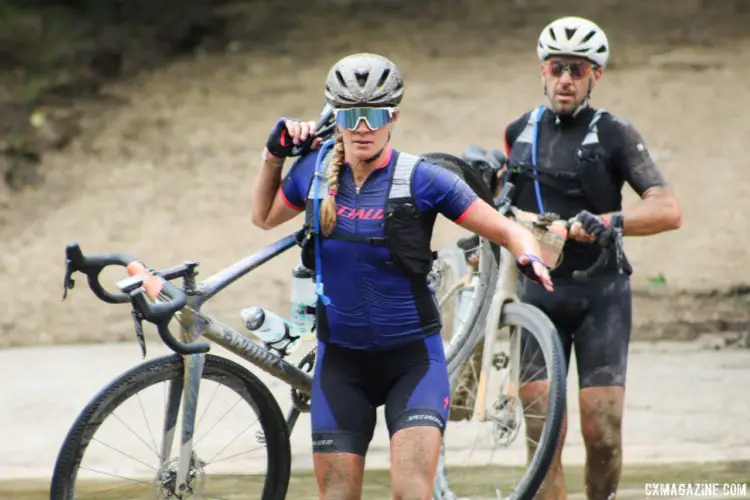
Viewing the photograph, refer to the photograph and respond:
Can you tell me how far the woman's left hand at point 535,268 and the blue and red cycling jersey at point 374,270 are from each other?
319 mm

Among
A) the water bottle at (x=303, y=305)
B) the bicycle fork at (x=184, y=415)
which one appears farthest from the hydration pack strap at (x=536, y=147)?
the bicycle fork at (x=184, y=415)

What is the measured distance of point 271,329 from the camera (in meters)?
6.02

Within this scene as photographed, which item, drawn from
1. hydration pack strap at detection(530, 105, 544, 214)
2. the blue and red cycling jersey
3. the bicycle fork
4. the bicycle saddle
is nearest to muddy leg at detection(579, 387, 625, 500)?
hydration pack strap at detection(530, 105, 544, 214)

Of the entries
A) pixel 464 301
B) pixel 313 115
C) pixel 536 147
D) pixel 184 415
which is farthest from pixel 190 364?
pixel 313 115

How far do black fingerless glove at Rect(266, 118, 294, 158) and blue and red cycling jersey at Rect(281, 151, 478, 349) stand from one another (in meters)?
0.24

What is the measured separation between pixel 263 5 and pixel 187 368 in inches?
424

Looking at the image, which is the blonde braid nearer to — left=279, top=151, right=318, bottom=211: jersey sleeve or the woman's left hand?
left=279, top=151, right=318, bottom=211: jersey sleeve

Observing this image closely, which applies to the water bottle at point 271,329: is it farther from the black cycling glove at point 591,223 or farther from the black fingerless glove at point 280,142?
Result: the black cycling glove at point 591,223

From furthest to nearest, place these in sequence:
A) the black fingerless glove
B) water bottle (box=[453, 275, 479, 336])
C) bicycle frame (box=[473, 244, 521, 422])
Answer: water bottle (box=[453, 275, 479, 336])
bicycle frame (box=[473, 244, 521, 422])
the black fingerless glove

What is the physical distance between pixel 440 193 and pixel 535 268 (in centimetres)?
45

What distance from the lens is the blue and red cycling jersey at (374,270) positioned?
209 inches

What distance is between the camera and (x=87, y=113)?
14.3 metres

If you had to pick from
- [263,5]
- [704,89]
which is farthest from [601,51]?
[263,5]

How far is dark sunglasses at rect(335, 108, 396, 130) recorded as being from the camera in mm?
5266
